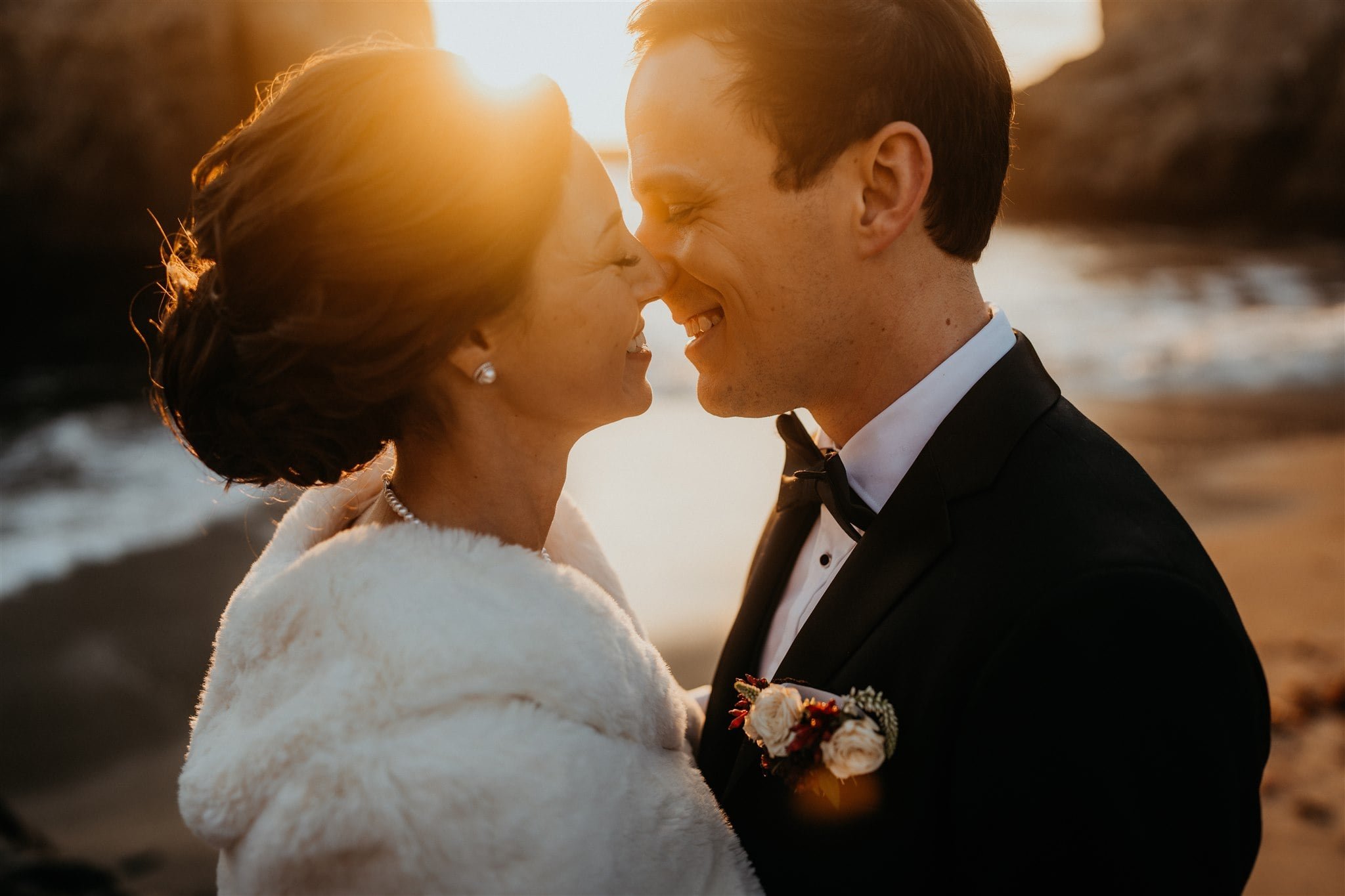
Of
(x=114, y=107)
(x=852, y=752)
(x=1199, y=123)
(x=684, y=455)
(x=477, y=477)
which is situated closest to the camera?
(x=852, y=752)

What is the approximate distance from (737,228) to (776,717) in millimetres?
1267

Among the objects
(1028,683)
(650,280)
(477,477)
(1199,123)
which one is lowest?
(477,477)

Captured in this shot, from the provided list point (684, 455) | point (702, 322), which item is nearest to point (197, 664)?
point (684, 455)

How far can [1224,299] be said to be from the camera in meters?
20.5

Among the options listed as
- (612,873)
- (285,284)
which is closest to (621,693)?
(612,873)

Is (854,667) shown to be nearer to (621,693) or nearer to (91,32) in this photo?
(621,693)

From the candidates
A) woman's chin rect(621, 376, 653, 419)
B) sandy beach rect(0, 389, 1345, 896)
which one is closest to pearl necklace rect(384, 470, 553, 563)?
woman's chin rect(621, 376, 653, 419)

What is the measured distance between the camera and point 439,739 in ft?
5.54

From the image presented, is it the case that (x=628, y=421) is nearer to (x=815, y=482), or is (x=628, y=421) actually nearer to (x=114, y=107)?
(x=815, y=482)

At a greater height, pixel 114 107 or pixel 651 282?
pixel 651 282

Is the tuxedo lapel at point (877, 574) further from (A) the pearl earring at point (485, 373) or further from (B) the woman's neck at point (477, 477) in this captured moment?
(A) the pearl earring at point (485, 373)

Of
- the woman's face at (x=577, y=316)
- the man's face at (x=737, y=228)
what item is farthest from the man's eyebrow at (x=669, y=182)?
the woman's face at (x=577, y=316)

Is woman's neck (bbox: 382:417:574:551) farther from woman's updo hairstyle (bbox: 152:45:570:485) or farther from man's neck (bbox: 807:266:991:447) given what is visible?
man's neck (bbox: 807:266:991:447)

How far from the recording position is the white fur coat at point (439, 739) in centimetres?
167
